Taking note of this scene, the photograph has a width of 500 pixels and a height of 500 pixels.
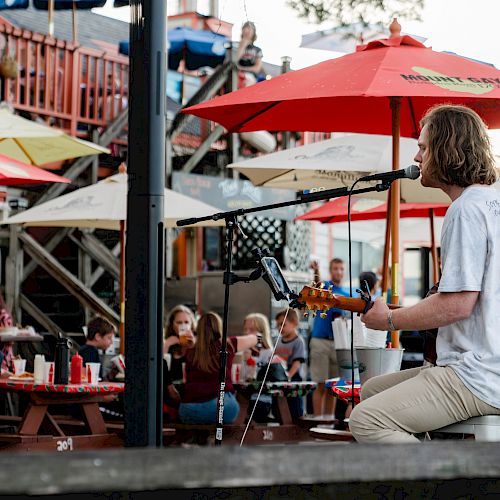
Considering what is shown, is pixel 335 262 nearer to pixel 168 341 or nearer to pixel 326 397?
pixel 326 397

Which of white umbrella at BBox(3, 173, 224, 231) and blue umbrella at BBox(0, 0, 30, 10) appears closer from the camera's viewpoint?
white umbrella at BBox(3, 173, 224, 231)

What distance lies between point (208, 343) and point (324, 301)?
4.54 m

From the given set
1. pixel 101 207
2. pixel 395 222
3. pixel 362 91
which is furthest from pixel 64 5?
pixel 362 91

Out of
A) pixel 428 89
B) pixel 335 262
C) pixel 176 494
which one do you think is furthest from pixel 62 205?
pixel 176 494

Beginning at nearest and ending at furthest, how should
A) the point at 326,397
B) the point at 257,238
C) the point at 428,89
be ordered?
the point at 428,89
the point at 326,397
the point at 257,238

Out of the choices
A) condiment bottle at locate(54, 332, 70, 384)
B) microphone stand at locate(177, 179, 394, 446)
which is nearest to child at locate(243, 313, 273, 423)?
condiment bottle at locate(54, 332, 70, 384)

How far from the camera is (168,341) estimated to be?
9.36m

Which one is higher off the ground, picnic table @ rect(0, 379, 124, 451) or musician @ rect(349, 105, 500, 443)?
musician @ rect(349, 105, 500, 443)

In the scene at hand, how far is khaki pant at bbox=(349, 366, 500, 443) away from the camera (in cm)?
333

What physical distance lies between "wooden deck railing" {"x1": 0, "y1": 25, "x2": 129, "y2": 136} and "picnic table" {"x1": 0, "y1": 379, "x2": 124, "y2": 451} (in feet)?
18.1

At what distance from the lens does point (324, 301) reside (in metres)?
3.64

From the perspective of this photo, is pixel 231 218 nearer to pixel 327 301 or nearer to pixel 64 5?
pixel 327 301

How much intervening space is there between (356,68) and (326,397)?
5949 millimetres

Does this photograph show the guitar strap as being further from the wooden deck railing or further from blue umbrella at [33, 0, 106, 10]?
blue umbrella at [33, 0, 106, 10]
